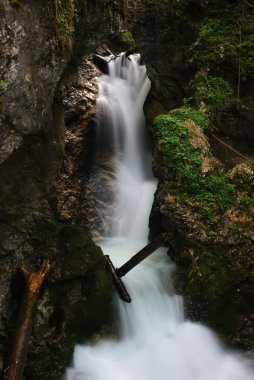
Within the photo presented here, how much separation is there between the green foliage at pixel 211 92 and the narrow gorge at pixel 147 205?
1.3 inches

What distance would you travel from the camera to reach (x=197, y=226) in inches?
300

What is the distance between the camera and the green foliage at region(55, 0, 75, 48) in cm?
595

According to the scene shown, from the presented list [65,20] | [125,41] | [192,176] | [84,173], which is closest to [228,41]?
[192,176]

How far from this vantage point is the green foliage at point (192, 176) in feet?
25.4

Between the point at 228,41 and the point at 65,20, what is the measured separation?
15.1ft

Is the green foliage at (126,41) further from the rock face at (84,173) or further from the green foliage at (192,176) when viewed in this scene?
the green foliage at (192,176)

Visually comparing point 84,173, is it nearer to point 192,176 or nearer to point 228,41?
point 192,176

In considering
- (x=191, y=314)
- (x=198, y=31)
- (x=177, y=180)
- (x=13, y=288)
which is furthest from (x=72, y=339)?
(x=198, y=31)

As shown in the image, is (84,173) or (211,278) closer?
(211,278)

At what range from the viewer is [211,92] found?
8.97 m

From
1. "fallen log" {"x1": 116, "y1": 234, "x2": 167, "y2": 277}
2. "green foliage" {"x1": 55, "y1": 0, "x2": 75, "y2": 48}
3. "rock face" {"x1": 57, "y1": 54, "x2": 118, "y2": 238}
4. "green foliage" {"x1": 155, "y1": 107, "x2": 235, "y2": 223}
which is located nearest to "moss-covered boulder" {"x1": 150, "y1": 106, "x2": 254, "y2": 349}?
"green foliage" {"x1": 155, "y1": 107, "x2": 235, "y2": 223}

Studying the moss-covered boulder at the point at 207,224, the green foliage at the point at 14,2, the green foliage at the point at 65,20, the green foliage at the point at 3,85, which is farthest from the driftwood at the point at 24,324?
the green foliage at the point at 14,2

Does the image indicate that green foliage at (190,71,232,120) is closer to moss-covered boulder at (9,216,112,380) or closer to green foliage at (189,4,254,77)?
Result: green foliage at (189,4,254,77)

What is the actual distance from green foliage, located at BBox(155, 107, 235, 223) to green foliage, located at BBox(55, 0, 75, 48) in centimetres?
283
